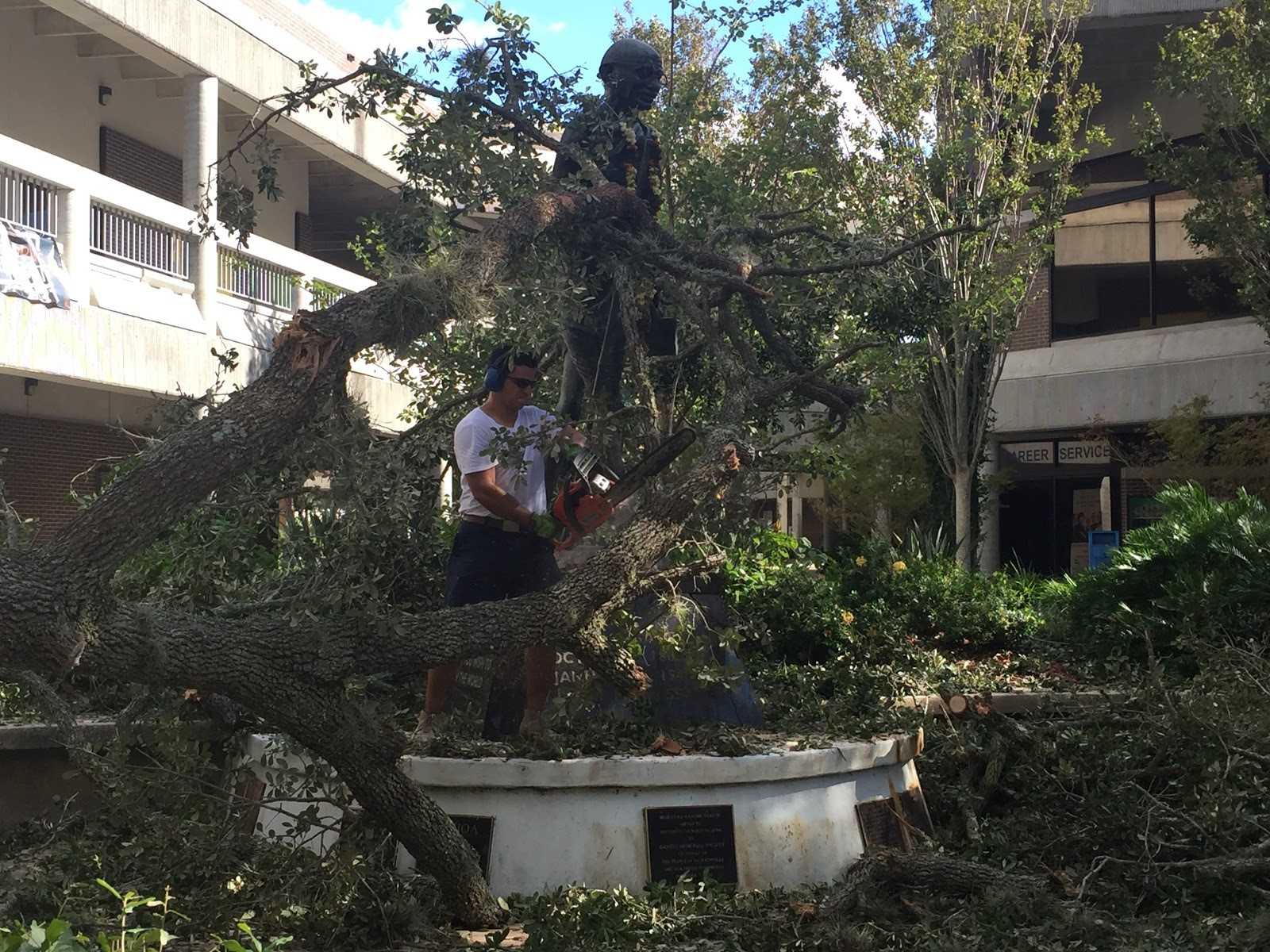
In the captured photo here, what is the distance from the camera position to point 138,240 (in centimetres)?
1471

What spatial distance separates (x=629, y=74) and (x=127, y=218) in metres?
8.92

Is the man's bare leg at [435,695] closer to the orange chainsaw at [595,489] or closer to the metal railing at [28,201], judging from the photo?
the orange chainsaw at [595,489]

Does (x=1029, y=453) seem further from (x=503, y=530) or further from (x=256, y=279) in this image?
(x=503, y=530)

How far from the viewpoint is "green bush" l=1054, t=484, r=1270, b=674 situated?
8.57 m

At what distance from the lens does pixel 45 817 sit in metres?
6.80

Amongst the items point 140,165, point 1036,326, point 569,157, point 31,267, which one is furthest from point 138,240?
point 1036,326

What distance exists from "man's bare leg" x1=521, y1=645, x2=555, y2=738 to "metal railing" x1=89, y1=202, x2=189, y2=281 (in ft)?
30.3

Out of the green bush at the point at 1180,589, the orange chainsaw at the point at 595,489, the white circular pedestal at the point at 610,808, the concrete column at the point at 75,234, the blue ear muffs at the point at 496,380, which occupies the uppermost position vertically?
the concrete column at the point at 75,234

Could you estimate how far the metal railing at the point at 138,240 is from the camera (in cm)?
1408

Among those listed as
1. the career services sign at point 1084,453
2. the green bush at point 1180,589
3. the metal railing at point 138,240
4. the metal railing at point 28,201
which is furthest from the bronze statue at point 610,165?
the career services sign at point 1084,453

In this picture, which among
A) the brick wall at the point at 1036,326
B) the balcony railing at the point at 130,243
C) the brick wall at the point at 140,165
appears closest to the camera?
the balcony railing at the point at 130,243

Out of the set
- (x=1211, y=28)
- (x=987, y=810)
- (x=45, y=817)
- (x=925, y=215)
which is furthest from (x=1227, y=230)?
(x=45, y=817)

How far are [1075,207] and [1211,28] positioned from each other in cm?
633

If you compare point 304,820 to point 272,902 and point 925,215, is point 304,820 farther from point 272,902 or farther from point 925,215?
point 925,215
